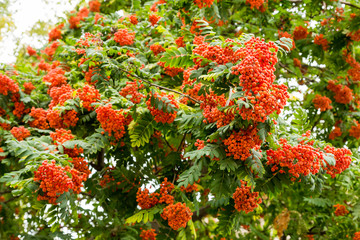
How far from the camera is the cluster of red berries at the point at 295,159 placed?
3.28 m

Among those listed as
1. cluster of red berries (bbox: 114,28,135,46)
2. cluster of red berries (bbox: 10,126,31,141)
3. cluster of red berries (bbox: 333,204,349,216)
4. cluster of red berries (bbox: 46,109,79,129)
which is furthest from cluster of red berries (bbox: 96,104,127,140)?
cluster of red berries (bbox: 333,204,349,216)

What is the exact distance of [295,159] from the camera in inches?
131

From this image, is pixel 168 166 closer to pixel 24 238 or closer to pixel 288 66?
pixel 24 238

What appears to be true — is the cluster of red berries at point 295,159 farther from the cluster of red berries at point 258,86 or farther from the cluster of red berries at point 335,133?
the cluster of red berries at point 335,133

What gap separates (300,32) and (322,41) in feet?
1.72

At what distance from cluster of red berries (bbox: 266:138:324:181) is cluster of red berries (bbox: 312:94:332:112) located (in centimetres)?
368

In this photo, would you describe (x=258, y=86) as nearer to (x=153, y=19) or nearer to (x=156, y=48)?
(x=156, y=48)

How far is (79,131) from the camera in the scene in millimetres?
4875

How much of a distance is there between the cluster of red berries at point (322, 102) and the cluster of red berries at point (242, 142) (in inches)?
169

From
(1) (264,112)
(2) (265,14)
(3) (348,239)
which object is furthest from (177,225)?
(2) (265,14)

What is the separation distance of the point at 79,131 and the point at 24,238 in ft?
6.64

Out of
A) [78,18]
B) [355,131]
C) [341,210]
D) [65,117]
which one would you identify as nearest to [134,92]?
[65,117]

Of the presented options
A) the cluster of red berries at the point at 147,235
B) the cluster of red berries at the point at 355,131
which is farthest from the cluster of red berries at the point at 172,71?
the cluster of red berries at the point at 355,131

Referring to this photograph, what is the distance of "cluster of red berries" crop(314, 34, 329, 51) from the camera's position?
6598 millimetres
